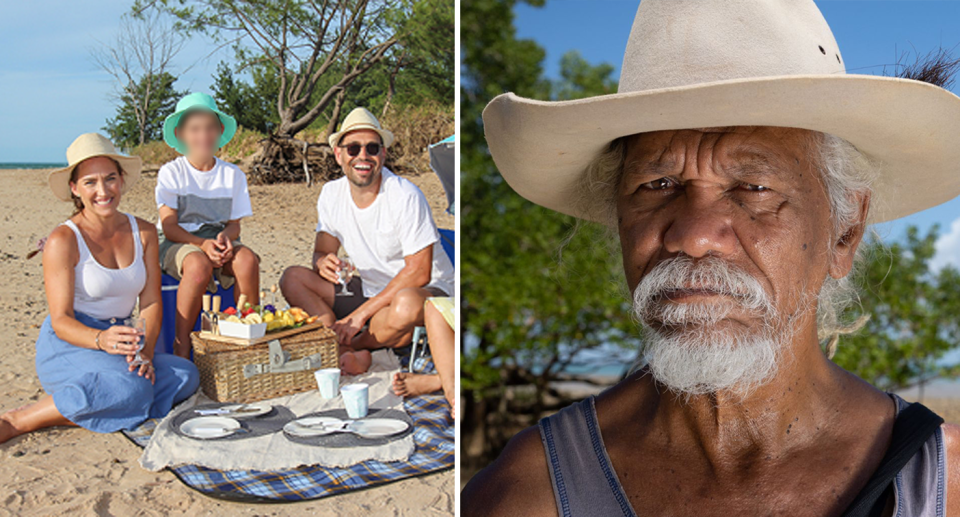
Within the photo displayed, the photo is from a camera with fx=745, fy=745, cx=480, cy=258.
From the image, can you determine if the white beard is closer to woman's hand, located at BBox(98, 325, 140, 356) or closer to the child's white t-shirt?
woman's hand, located at BBox(98, 325, 140, 356)

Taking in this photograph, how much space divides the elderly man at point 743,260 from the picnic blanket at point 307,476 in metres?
2.42

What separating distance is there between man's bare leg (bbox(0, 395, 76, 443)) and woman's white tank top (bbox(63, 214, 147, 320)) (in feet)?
1.86

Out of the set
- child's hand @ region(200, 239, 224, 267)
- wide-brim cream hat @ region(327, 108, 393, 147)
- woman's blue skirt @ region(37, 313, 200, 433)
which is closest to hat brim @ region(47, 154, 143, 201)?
child's hand @ region(200, 239, 224, 267)

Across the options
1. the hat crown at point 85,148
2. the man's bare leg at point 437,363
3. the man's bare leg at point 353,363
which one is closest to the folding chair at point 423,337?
the man's bare leg at point 437,363

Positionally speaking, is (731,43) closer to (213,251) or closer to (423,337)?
(423,337)

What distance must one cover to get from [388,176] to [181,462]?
2443mm

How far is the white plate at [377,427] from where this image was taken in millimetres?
4148

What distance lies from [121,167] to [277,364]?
5.13 feet

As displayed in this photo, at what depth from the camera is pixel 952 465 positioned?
126 cm

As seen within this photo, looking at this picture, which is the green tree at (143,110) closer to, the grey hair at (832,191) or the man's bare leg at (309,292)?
the man's bare leg at (309,292)

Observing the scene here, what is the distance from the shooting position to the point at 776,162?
1.32 meters

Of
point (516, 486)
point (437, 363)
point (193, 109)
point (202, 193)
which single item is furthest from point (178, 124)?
point (516, 486)

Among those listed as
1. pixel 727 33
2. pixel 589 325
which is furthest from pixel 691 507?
pixel 589 325

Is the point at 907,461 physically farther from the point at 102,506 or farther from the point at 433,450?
the point at 102,506
